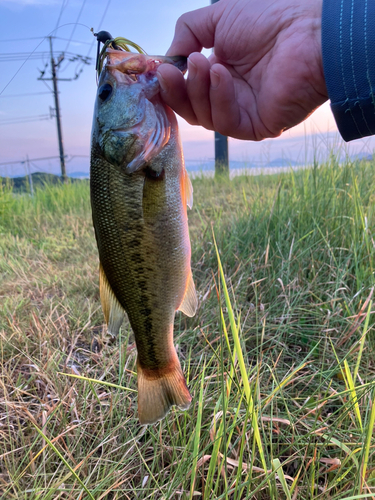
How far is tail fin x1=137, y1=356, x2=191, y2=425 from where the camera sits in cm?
120

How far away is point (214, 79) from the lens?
1332 millimetres

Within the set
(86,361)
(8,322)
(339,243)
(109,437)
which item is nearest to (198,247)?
(339,243)

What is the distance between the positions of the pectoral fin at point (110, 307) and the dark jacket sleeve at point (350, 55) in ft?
3.67

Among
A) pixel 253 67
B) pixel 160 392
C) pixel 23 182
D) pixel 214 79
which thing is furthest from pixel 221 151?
pixel 160 392

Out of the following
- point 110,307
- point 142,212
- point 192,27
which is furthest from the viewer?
point 192,27

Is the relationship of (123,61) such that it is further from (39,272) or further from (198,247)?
(39,272)

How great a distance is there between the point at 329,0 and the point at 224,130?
0.62 meters

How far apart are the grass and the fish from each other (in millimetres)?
167

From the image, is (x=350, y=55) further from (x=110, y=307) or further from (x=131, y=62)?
(x=110, y=307)

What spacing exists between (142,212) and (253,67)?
3.37 ft

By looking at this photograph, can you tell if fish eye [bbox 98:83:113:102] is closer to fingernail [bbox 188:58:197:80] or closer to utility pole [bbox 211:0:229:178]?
fingernail [bbox 188:58:197:80]

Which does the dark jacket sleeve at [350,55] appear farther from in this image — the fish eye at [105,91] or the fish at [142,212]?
the fish eye at [105,91]

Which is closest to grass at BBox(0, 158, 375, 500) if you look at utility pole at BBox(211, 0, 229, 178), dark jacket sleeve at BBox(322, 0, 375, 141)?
dark jacket sleeve at BBox(322, 0, 375, 141)

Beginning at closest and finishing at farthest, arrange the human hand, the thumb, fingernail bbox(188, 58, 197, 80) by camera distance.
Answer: fingernail bbox(188, 58, 197, 80)
the human hand
the thumb
